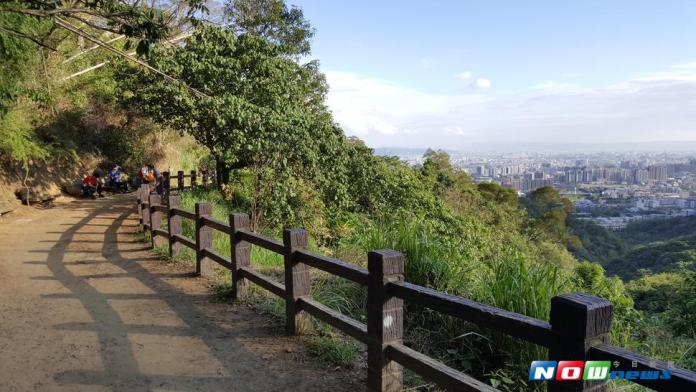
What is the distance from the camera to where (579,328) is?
8.32 ft

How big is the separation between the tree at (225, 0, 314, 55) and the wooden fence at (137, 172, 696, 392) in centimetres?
2100

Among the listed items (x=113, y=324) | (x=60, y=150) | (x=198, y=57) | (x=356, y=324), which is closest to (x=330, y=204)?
(x=198, y=57)

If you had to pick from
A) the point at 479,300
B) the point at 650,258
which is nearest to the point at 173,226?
the point at 479,300

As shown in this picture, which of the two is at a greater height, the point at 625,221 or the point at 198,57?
the point at 198,57

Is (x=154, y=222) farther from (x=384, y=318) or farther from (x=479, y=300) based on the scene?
(x=384, y=318)

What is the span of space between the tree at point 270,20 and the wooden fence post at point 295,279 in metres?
22.6

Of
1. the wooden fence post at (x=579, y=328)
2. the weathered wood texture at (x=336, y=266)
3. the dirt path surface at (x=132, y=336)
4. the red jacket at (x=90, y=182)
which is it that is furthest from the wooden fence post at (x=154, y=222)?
the red jacket at (x=90, y=182)

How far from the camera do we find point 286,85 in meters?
15.6

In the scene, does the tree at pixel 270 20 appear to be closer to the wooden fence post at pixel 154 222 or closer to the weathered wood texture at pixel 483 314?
the wooden fence post at pixel 154 222

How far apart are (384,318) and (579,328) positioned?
1.70m

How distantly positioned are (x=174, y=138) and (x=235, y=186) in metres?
16.2

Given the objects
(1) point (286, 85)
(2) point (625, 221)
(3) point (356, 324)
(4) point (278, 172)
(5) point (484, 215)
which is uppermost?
(1) point (286, 85)

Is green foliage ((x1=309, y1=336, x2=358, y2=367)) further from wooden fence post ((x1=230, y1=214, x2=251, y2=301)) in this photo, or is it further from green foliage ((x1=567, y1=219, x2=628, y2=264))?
green foliage ((x1=567, y1=219, x2=628, y2=264))

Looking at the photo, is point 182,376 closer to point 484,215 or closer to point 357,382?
point 357,382
